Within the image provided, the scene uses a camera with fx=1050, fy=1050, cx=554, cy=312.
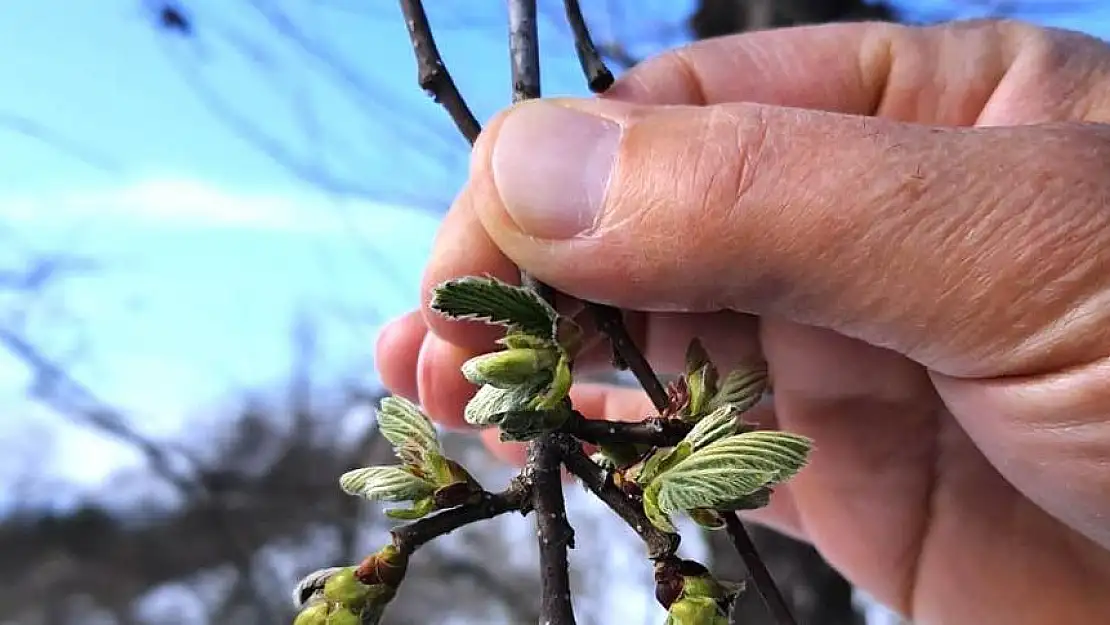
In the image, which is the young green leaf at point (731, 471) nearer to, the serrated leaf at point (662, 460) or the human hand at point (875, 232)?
the serrated leaf at point (662, 460)

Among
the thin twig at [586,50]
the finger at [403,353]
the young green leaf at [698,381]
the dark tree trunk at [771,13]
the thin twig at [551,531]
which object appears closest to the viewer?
the thin twig at [551,531]

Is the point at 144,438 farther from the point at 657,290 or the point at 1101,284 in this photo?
the point at 1101,284

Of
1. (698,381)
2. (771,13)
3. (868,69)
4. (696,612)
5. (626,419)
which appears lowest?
(696,612)

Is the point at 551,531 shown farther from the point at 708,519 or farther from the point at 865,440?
Result: the point at 865,440

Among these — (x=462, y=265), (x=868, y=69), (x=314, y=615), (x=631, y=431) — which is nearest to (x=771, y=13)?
(x=868, y=69)

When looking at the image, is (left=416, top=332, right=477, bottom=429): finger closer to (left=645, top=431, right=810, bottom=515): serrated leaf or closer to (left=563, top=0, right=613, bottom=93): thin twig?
(left=563, top=0, right=613, bottom=93): thin twig

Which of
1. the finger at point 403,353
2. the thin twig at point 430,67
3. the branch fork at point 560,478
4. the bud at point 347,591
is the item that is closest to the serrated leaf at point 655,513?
the branch fork at point 560,478

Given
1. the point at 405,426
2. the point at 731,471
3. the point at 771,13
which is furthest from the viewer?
the point at 771,13
